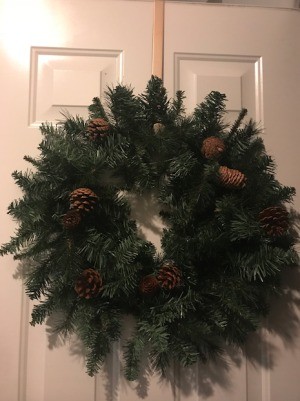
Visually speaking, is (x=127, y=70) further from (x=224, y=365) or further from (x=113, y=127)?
(x=224, y=365)

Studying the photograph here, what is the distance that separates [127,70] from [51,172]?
1.17 feet

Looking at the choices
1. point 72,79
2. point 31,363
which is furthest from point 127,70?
point 31,363

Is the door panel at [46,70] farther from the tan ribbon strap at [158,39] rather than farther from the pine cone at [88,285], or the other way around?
the pine cone at [88,285]

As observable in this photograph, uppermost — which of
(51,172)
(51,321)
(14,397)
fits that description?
(51,172)

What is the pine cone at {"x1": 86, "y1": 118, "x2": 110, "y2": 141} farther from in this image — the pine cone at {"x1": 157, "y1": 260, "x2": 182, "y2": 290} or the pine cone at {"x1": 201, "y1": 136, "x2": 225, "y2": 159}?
the pine cone at {"x1": 157, "y1": 260, "x2": 182, "y2": 290}

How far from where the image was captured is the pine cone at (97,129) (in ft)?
2.52

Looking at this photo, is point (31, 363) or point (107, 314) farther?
point (31, 363)

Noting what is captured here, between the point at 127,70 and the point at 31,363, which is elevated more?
the point at 127,70

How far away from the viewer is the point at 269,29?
0.94m

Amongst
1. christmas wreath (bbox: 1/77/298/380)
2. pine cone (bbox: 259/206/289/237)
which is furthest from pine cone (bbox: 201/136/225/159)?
pine cone (bbox: 259/206/289/237)

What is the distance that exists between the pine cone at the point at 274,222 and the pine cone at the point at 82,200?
0.36 m

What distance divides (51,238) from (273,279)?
1.68 feet

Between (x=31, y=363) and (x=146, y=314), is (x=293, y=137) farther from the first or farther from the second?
(x=31, y=363)

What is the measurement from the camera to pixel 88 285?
2.26 feet
